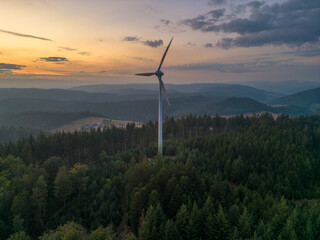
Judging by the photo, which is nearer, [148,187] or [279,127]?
[148,187]

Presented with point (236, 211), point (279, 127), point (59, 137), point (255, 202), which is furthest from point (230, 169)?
point (59, 137)

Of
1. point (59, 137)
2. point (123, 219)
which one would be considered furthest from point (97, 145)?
point (123, 219)

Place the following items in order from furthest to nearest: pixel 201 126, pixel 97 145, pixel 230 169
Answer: pixel 201 126 < pixel 97 145 < pixel 230 169

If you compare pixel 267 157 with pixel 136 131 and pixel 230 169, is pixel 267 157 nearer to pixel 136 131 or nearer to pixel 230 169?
pixel 230 169

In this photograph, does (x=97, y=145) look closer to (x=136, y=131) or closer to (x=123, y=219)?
(x=136, y=131)

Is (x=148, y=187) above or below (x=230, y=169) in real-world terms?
above

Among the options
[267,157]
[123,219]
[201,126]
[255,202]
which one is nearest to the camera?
[255,202]
